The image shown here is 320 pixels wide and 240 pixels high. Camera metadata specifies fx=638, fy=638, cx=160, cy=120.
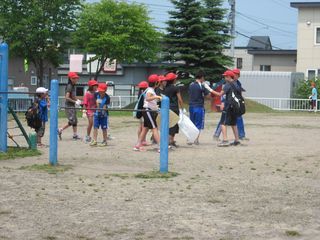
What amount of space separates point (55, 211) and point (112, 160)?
4.60 m

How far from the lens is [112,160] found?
1170cm

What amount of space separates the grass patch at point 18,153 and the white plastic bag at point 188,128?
330cm

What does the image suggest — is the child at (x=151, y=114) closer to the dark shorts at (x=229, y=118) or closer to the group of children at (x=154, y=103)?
the group of children at (x=154, y=103)

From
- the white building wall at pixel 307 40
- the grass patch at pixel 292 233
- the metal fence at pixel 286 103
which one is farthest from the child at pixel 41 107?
the white building wall at pixel 307 40

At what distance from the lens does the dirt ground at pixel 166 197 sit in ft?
20.9

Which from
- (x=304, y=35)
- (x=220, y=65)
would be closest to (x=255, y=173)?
(x=220, y=65)

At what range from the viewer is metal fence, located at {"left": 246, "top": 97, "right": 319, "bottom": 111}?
1576 inches

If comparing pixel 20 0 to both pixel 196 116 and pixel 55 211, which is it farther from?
pixel 55 211

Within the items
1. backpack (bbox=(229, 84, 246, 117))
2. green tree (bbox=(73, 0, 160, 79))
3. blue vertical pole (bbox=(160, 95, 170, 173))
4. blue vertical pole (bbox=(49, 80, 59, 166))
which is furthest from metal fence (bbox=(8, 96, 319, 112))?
blue vertical pole (bbox=(160, 95, 170, 173))

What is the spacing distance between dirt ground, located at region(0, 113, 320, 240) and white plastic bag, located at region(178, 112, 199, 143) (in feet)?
4.01

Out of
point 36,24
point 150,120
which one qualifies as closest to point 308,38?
point 36,24

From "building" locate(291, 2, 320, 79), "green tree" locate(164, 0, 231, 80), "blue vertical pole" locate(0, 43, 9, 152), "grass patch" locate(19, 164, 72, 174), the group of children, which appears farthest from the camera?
"building" locate(291, 2, 320, 79)

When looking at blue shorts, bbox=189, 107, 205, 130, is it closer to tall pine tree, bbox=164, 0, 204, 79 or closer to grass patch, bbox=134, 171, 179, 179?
grass patch, bbox=134, 171, 179, 179

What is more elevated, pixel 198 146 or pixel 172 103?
pixel 172 103
